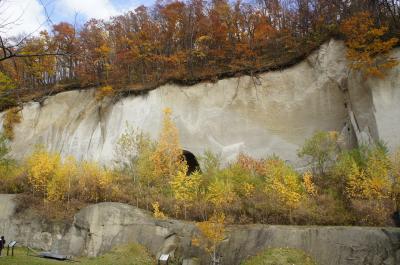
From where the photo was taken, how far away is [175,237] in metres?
21.5

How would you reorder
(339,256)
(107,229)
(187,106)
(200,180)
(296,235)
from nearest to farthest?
1. (339,256)
2. (296,235)
3. (107,229)
4. (200,180)
5. (187,106)

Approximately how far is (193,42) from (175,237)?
2266cm

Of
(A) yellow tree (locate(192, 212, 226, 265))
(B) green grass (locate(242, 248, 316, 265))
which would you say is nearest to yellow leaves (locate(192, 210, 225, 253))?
(A) yellow tree (locate(192, 212, 226, 265))

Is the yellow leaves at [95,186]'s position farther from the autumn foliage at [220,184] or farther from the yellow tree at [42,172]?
the yellow tree at [42,172]

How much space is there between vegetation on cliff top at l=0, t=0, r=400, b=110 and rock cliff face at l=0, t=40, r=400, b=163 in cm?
140

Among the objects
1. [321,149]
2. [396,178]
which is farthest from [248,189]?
[396,178]

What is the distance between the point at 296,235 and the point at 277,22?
27839mm

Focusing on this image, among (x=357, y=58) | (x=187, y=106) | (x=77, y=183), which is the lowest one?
(x=77, y=183)

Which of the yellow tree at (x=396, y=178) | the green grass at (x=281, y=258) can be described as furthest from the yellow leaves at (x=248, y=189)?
the yellow tree at (x=396, y=178)

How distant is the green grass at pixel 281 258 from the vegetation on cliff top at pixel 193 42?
57.0ft

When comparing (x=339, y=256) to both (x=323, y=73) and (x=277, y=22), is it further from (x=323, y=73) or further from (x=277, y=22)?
(x=277, y=22)

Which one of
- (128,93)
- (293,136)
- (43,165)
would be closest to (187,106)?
(128,93)

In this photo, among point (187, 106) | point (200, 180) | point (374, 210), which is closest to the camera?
point (374, 210)

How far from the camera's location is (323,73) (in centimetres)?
2977
